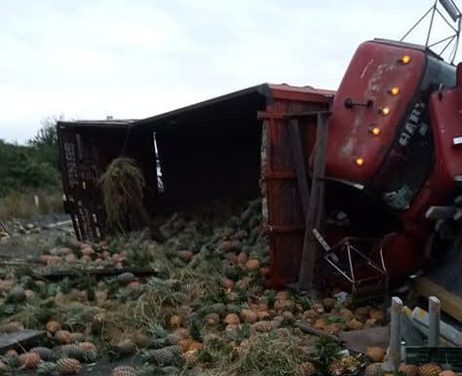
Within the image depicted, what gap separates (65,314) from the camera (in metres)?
5.71

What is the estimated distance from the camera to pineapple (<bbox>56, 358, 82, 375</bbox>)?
4613 millimetres

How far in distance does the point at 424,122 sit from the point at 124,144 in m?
5.05

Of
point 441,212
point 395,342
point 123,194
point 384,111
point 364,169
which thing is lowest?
point 395,342

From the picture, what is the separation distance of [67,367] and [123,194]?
16.1 ft

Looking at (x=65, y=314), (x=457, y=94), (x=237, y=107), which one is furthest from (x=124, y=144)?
(x=457, y=94)

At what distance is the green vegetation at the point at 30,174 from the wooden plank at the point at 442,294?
1895cm

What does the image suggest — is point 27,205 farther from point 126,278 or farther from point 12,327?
point 12,327

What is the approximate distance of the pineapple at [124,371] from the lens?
14.1ft

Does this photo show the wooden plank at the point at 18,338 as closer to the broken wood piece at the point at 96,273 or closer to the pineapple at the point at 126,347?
the pineapple at the point at 126,347

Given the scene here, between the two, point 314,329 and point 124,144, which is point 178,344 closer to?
point 314,329

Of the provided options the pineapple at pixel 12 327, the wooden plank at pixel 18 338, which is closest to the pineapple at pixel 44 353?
the wooden plank at pixel 18 338

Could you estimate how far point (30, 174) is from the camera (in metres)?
29.6

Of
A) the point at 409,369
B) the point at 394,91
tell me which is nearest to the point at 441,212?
the point at 394,91

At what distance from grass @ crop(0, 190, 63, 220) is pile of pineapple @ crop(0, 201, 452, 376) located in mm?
13900
